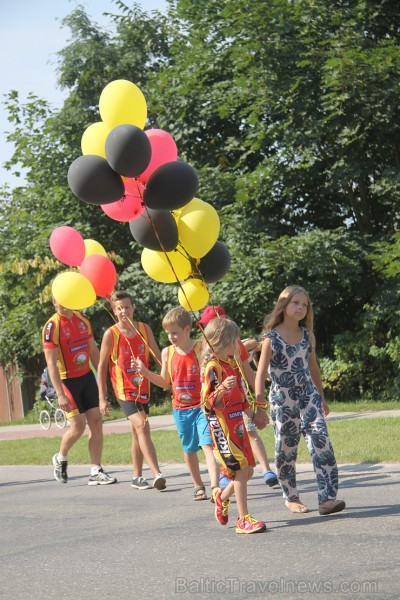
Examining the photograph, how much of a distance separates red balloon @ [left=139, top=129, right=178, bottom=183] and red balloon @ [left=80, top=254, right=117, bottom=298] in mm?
1576

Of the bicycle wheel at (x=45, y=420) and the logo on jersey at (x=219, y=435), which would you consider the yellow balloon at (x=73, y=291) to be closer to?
the logo on jersey at (x=219, y=435)

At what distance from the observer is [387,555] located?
5.66m

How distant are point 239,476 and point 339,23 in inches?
536

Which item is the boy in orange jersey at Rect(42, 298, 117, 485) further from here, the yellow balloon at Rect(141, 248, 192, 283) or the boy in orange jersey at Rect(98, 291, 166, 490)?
the yellow balloon at Rect(141, 248, 192, 283)

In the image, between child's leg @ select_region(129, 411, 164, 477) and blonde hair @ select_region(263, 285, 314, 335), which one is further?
child's leg @ select_region(129, 411, 164, 477)

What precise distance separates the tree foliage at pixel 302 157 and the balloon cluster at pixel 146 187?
1047 centimetres

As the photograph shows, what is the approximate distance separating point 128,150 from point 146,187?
42 cm

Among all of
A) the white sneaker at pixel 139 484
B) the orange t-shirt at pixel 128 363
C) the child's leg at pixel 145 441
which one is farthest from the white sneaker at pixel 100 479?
the orange t-shirt at pixel 128 363

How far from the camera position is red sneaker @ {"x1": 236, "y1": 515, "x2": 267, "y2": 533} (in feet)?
22.1

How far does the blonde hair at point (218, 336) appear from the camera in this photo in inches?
269

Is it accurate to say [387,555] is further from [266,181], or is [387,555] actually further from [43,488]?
[266,181]

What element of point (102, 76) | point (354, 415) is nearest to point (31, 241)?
point (102, 76)

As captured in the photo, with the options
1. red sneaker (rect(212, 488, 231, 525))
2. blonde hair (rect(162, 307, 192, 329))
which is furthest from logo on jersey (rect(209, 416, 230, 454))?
blonde hair (rect(162, 307, 192, 329))

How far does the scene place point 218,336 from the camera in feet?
22.4
